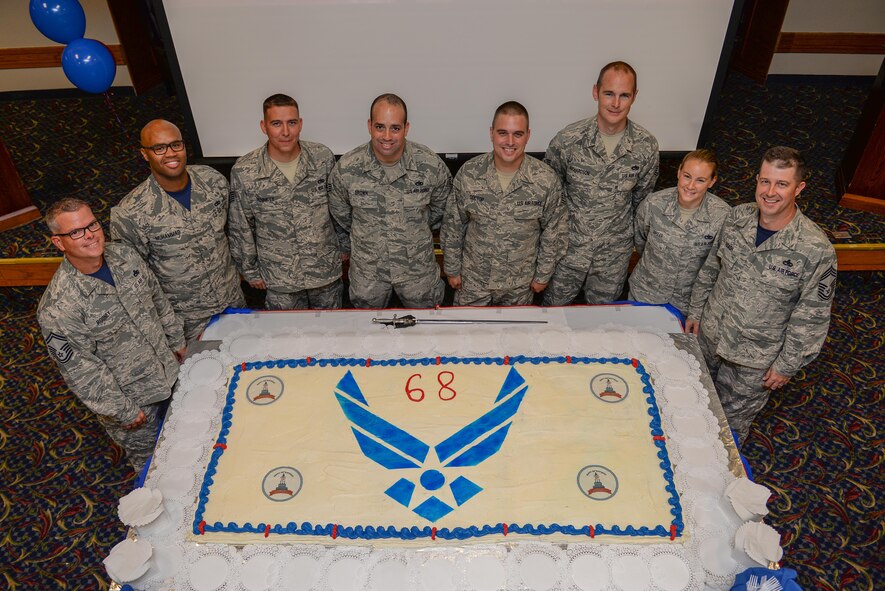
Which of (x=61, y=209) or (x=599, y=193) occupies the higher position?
(x=61, y=209)

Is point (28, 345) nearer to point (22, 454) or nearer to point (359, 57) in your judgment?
point (22, 454)

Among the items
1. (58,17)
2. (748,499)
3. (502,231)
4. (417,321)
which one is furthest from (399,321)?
(58,17)

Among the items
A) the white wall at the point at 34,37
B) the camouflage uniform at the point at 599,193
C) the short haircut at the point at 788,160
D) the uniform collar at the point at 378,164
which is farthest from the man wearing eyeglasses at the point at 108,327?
the white wall at the point at 34,37

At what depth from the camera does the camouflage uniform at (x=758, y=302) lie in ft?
8.25

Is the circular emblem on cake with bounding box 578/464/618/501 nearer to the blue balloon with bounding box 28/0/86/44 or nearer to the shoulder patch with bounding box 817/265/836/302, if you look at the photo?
the shoulder patch with bounding box 817/265/836/302

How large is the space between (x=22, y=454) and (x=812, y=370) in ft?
14.0

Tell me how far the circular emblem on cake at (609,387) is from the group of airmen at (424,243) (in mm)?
680

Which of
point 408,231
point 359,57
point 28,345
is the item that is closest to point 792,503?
point 408,231

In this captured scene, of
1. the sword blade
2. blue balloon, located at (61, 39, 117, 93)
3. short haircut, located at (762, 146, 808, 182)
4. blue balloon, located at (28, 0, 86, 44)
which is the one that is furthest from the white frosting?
blue balloon, located at (28, 0, 86, 44)

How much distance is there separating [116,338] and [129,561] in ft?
3.26

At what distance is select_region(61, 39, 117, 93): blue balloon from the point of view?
403 cm

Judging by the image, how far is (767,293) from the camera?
8.66 feet

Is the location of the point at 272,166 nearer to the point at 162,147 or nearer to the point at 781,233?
the point at 162,147

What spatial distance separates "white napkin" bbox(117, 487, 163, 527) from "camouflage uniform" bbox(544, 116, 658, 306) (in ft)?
7.15
